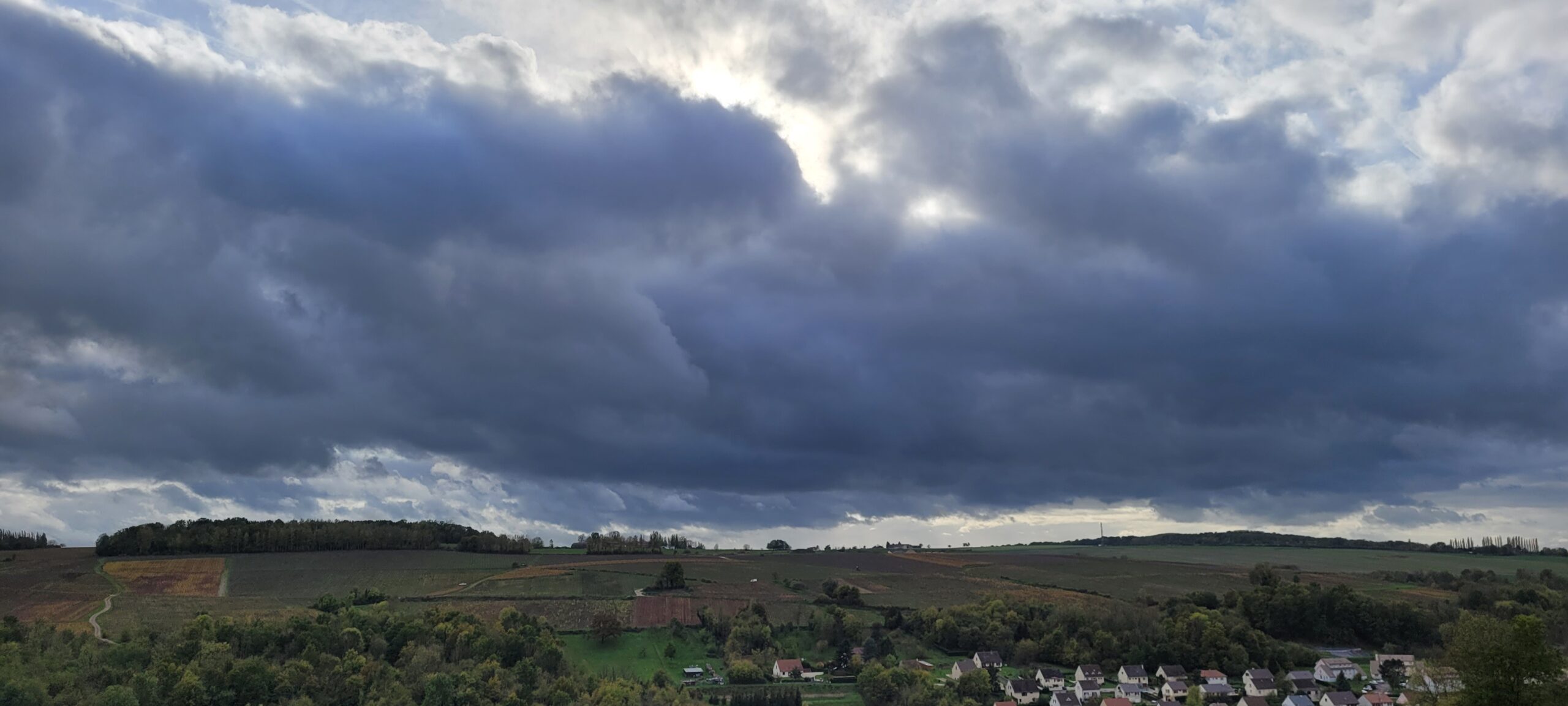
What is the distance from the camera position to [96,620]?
12450 centimetres

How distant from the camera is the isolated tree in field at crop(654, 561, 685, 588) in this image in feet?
543

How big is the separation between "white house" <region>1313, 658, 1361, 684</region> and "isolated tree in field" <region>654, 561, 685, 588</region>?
3687 inches

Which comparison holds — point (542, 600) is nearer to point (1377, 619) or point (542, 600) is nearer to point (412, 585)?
point (412, 585)

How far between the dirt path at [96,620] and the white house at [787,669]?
76.7 metres

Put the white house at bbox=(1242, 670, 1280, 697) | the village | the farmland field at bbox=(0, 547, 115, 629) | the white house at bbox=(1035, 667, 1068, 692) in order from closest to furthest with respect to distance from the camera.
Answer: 1. the village
2. the white house at bbox=(1242, 670, 1280, 697)
3. the white house at bbox=(1035, 667, 1068, 692)
4. the farmland field at bbox=(0, 547, 115, 629)

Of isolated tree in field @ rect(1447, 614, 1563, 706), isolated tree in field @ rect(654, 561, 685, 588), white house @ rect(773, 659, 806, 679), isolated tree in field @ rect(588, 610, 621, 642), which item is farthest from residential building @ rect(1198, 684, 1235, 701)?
isolated tree in field @ rect(654, 561, 685, 588)

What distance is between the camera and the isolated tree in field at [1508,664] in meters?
50.8

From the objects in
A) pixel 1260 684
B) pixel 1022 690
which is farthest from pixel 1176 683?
pixel 1022 690

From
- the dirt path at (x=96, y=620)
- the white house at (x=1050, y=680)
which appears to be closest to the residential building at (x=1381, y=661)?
the white house at (x=1050, y=680)

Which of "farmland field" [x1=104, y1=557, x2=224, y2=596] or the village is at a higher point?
"farmland field" [x1=104, y1=557, x2=224, y2=596]

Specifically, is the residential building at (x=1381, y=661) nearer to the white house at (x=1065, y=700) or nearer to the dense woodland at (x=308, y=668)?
the white house at (x=1065, y=700)

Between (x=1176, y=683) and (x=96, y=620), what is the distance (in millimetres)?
133503

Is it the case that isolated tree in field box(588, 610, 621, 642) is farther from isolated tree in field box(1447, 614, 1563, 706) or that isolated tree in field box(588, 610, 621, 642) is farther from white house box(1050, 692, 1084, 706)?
isolated tree in field box(1447, 614, 1563, 706)

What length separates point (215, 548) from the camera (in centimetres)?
17838
